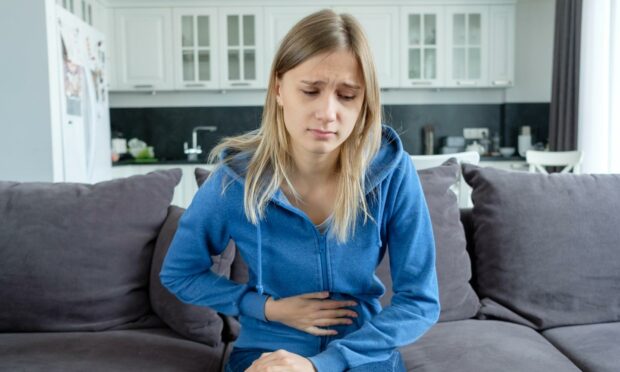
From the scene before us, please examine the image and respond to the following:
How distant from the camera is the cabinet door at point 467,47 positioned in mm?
5531

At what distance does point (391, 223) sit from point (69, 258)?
0.94 m

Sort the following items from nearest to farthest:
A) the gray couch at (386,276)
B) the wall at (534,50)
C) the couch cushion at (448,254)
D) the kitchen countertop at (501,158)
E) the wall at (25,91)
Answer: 1. the gray couch at (386,276)
2. the couch cushion at (448,254)
3. the wall at (25,91)
4. the kitchen countertop at (501,158)
5. the wall at (534,50)

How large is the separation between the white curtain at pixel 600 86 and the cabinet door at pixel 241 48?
8.92ft

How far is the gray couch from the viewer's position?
5.25 ft

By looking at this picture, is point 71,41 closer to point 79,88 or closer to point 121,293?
point 79,88

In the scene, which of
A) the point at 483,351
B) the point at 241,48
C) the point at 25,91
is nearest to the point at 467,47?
the point at 241,48

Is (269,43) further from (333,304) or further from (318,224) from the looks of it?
(333,304)

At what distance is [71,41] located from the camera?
13.3 ft

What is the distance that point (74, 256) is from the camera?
1.71 m

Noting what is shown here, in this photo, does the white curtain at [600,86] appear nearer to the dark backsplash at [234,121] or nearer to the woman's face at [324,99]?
the dark backsplash at [234,121]

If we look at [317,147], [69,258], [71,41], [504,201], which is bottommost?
[69,258]

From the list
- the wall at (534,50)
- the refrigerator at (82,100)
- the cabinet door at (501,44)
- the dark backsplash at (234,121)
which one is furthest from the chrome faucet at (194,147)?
the wall at (534,50)

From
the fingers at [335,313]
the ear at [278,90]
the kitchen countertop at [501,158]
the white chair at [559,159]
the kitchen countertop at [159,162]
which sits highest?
the ear at [278,90]

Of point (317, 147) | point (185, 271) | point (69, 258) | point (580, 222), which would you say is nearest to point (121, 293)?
point (69, 258)
